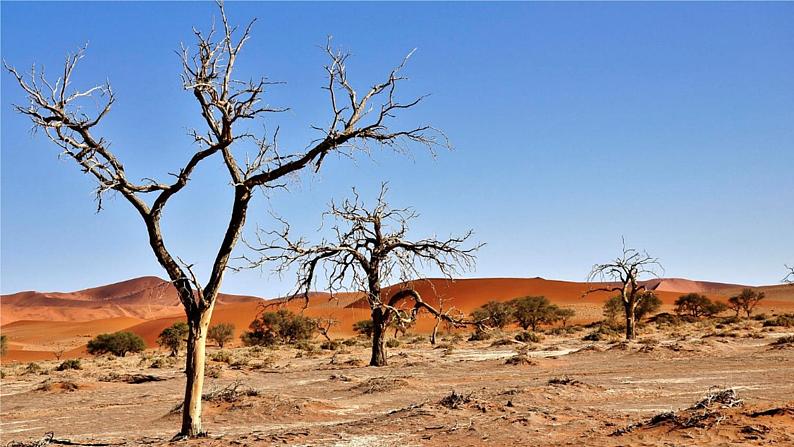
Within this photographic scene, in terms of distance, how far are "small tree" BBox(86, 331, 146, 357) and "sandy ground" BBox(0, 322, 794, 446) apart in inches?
693

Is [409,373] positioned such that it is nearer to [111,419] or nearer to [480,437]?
[111,419]

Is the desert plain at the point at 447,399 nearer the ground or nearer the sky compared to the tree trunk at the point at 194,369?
nearer the ground

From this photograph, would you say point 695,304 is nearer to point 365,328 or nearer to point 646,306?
point 646,306

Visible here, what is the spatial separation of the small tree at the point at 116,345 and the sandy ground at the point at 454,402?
57.8 ft

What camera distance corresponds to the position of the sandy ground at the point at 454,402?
10.3 metres

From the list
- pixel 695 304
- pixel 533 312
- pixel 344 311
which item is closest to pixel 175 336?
pixel 533 312

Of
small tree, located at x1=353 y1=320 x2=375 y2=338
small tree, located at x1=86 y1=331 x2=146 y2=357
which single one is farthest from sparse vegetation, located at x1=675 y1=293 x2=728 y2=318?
small tree, located at x1=86 y1=331 x2=146 y2=357

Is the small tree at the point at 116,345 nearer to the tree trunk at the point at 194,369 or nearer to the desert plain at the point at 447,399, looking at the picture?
the desert plain at the point at 447,399

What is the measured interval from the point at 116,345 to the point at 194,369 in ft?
139

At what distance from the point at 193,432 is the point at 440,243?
39.1 ft

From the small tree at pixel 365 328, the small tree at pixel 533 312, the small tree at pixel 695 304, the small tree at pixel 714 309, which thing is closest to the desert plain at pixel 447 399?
the small tree at pixel 365 328

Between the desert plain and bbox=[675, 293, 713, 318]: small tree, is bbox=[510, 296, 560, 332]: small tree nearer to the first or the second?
bbox=[675, 293, 713, 318]: small tree

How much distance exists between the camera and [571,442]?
32.4 ft

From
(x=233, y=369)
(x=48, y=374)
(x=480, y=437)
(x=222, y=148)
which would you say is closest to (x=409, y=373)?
(x=233, y=369)
